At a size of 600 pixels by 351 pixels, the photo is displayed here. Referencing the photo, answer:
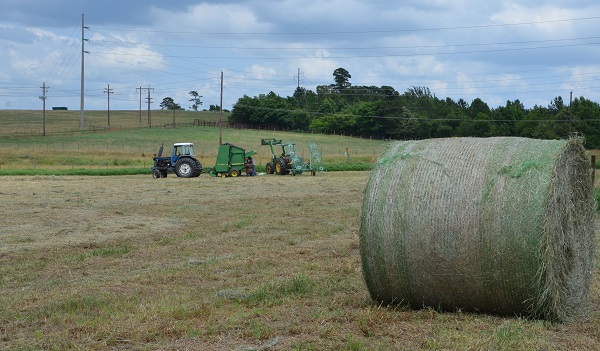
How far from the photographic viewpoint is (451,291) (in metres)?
7.35

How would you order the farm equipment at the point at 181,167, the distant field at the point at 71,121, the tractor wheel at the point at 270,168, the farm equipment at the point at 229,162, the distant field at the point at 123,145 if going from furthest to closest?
the distant field at the point at 71,121, the distant field at the point at 123,145, the tractor wheel at the point at 270,168, the farm equipment at the point at 229,162, the farm equipment at the point at 181,167

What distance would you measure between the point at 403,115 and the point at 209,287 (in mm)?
78967

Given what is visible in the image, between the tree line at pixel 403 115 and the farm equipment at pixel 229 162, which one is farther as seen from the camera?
the tree line at pixel 403 115

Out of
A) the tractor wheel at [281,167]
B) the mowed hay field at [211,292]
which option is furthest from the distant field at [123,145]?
the mowed hay field at [211,292]

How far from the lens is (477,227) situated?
23.1 feet

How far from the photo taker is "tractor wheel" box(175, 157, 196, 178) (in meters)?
35.3

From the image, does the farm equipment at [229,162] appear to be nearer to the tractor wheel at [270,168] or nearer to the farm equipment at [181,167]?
the farm equipment at [181,167]

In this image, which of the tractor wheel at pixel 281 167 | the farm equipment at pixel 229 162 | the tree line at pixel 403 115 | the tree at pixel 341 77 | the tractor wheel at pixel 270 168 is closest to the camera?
the farm equipment at pixel 229 162

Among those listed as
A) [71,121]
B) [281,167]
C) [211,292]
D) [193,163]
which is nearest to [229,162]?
[193,163]

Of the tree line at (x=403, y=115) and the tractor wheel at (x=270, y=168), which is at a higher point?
the tree line at (x=403, y=115)

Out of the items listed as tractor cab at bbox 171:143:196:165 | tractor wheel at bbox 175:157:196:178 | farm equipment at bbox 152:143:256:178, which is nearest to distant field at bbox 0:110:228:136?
tractor cab at bbox 171:143:196:165

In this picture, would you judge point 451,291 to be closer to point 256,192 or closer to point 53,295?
point 53,295

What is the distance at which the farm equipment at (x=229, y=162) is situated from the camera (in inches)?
1417

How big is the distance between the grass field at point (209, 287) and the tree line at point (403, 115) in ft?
129
